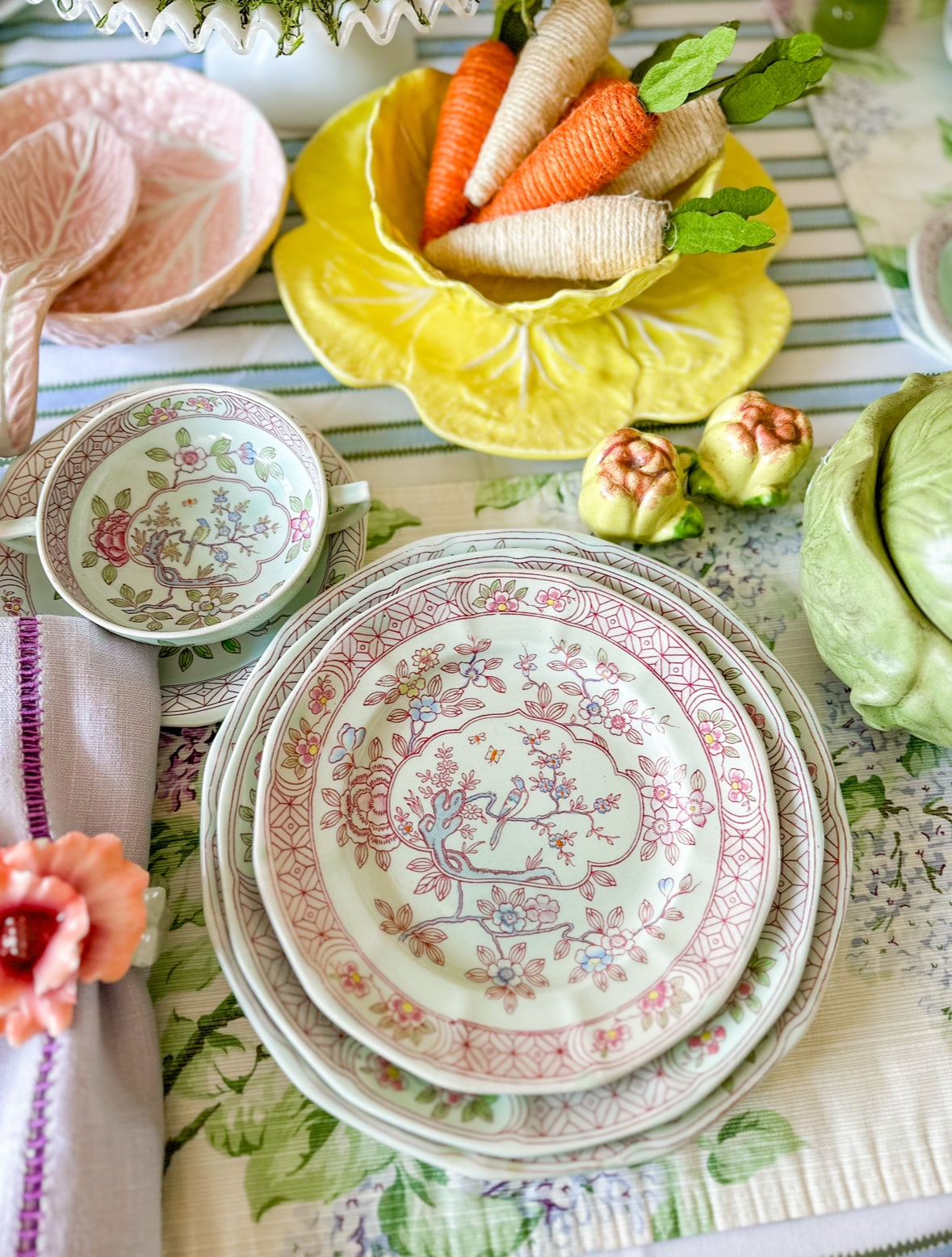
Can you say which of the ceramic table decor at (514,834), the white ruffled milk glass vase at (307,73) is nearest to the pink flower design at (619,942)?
the ceramic table decor at (514,834)

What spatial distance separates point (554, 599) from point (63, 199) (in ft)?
1.77

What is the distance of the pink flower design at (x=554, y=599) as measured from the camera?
60cm

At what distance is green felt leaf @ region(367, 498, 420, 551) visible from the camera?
70cm

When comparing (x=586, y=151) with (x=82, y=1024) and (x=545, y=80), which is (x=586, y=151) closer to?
(x=545, y=80)

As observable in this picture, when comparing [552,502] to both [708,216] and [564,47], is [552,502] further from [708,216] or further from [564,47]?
[564,47]

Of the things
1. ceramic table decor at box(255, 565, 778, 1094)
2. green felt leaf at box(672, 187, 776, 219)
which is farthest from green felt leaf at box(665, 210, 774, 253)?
ceramic table decor at box(255, 565, 778, 1094)

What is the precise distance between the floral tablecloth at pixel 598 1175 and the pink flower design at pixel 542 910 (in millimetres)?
132

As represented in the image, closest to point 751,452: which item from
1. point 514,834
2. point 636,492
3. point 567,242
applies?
point 636,492

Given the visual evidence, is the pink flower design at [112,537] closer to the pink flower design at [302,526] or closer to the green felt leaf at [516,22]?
the pink flower design at [302,526]

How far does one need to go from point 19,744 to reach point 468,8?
574mm

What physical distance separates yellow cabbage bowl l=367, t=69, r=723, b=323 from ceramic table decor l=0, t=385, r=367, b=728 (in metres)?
0.18

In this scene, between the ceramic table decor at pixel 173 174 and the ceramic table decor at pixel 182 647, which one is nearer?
the ceramic table decor at pixel 182 647

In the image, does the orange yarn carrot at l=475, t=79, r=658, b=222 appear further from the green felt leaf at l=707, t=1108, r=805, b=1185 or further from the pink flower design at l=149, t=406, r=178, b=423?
the green felt leaf at l=707, t=1108, r=805, b=1185

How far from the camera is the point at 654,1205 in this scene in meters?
0.49
